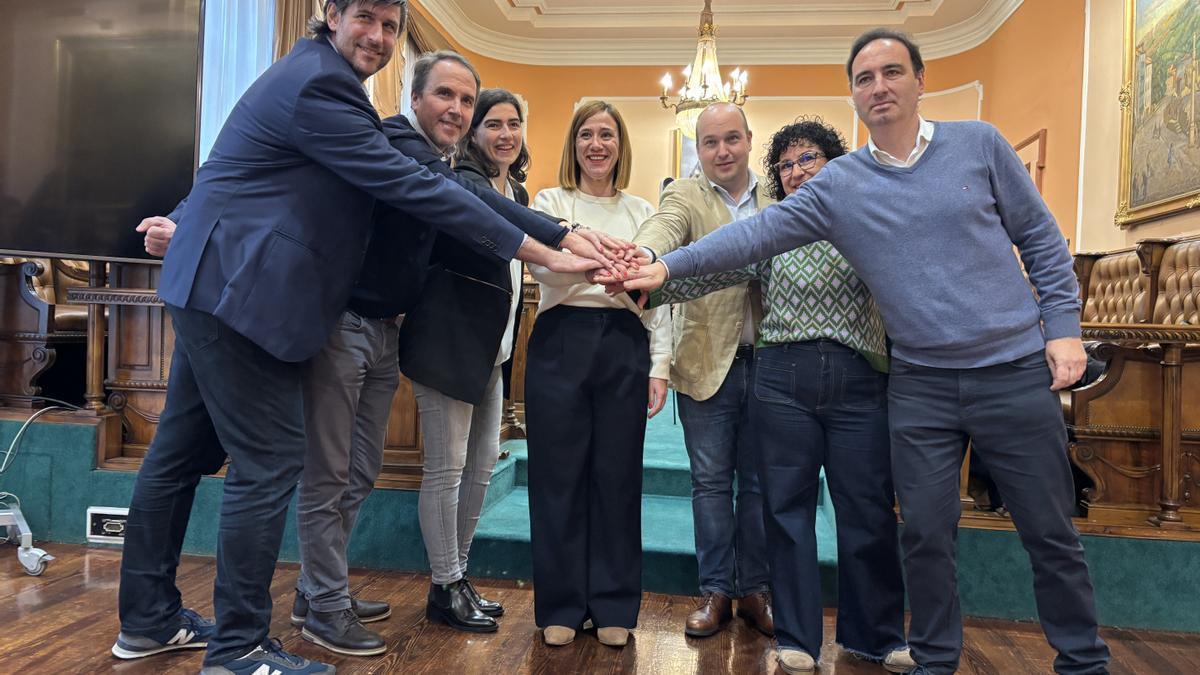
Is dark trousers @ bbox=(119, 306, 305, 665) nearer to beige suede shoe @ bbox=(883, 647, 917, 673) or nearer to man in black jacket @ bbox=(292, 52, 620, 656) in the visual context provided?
man in black jacket @ bbox=(292, 52, 620, 656)

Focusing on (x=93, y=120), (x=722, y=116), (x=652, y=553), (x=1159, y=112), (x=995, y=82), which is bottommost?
(x=652, y=553)

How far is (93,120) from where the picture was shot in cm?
296

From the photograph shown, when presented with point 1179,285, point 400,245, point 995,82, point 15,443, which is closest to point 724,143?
point 400,245

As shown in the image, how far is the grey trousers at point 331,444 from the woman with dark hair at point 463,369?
0.12m

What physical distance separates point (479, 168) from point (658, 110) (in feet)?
21.2

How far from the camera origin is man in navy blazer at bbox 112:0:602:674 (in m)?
1.49

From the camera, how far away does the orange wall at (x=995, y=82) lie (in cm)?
551

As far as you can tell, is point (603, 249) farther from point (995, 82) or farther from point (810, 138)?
point (995, 82)

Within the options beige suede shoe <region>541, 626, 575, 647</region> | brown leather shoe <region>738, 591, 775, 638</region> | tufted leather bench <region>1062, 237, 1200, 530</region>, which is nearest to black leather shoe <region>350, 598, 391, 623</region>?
beige suede shoe <region>541, 626, 575, 647</region>

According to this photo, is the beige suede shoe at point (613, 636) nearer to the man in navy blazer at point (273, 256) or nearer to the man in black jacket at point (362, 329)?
the man in black jacket at point (362, 329)

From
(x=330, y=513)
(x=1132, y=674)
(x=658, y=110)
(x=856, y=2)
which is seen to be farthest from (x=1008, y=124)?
(x=330, y=513)

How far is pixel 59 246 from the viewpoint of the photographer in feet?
9.44

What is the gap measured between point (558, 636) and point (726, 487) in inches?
23.1

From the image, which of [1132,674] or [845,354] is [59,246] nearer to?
[845,354]
